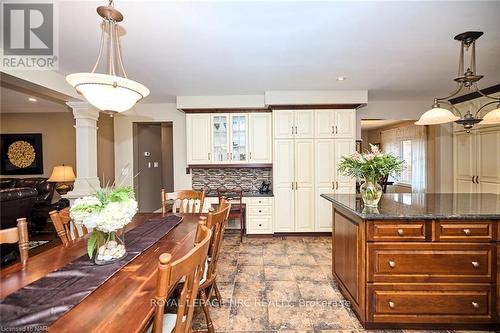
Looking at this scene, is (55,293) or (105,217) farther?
(105,217)

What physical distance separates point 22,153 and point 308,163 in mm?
6590

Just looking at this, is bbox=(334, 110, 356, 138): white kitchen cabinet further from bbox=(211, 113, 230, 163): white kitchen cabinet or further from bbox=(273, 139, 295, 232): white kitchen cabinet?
bbox=(211, 113, 230, 163): white kitchen cabinet

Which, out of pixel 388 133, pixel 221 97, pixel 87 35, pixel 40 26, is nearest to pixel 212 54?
pixel 87 35

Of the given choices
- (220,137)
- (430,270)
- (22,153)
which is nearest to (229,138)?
(220,137)

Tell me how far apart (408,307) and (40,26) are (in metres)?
3.70

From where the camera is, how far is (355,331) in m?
1.97

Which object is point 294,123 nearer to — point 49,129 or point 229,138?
point 229,138

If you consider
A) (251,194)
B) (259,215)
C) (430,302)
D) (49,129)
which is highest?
(49,129)

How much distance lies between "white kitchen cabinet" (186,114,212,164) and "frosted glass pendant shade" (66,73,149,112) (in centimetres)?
283

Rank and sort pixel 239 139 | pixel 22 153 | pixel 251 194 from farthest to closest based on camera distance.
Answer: pixel 22 153
pixel 239 139
pixel 251 194

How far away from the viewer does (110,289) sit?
3.69 feet

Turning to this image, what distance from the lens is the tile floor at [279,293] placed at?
206cm

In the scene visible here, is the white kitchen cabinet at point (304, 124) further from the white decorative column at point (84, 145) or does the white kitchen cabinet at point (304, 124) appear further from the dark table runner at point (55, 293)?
the dark table runner at point (55, 293)

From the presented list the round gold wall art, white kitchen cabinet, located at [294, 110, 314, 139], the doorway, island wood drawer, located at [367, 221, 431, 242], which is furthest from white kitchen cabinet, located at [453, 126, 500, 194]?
the round gold wall art
